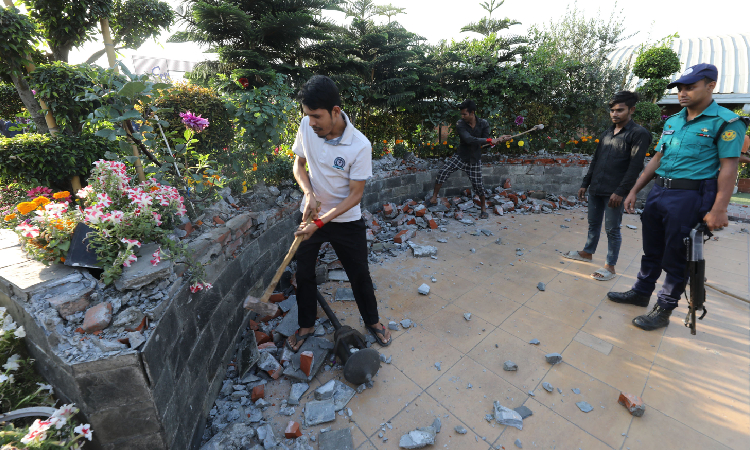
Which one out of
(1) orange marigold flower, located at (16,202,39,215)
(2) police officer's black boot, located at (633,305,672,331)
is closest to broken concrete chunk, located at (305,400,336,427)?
(1) orange marigold flower, located at (16,202,39,215)

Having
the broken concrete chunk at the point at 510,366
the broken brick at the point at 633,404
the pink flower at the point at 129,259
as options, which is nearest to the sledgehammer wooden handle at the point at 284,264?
the pink flower at the point at 129,259

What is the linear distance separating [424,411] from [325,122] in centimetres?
197

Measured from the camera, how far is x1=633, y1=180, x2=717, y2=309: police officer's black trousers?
8.00 ft

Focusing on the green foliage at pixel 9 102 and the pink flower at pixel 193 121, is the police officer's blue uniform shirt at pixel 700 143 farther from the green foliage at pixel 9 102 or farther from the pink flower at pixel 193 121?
the green foliage at pixel 9 102

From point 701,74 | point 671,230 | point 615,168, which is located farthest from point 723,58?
point 671,230

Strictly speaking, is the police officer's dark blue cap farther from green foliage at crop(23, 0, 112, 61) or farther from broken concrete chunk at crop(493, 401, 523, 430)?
green foliage at crop(23, 0, 112, 61)

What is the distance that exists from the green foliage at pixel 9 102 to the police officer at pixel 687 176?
24.9 ft

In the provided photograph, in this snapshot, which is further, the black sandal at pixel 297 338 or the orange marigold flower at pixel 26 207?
the black sandal at pixel 297 338

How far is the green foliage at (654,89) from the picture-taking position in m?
6.52

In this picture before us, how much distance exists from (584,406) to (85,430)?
2.78 m

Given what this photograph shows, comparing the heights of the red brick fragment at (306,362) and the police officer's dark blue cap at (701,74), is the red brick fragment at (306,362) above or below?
below

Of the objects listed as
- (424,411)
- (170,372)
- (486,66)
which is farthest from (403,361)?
(486,66)

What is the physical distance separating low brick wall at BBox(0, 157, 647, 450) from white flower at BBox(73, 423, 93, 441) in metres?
0.03

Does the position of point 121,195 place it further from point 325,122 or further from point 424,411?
point 424,411
